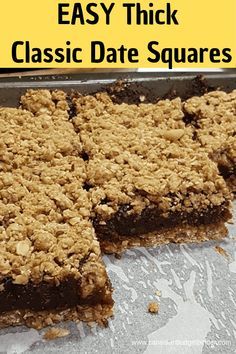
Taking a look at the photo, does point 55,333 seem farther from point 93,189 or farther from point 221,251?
point 221,251

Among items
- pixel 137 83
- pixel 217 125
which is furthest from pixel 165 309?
pixel 137 83

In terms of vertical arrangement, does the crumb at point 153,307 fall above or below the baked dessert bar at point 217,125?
below

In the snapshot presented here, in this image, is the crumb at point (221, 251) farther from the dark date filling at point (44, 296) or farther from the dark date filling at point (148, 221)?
the dark date filling at point (44, 296)

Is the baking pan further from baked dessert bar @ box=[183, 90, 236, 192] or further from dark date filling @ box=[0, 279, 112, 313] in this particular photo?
dark date filling @ box=[0, 279, 112, 313]

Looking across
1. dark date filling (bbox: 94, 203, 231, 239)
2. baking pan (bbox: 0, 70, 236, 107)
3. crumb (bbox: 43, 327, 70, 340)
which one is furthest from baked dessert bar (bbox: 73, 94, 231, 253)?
crumb (bbox: 43, 327, 70, 340)

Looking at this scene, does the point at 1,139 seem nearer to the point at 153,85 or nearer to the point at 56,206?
the point at 56,206

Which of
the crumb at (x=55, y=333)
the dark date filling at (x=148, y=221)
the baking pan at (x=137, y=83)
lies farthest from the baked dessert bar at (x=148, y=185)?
the crumb at (x=55, y=333)
